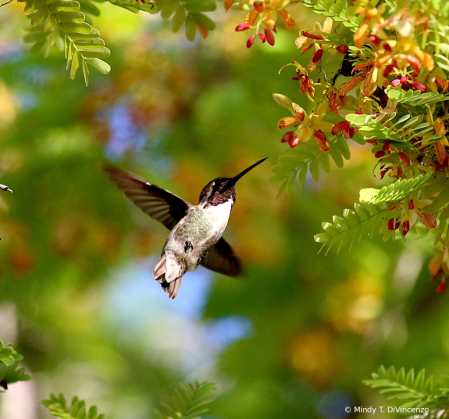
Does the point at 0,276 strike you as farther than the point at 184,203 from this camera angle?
Yes

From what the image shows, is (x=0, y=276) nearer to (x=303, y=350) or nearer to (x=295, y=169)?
(x=303, y=350)

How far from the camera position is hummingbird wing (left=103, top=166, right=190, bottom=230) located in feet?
6.40

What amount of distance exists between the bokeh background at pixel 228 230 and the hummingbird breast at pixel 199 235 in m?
1.32

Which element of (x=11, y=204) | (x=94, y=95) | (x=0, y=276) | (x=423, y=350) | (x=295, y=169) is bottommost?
(x=295, y=169)

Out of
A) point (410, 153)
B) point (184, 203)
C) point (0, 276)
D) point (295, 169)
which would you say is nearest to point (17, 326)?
point (0, 276)

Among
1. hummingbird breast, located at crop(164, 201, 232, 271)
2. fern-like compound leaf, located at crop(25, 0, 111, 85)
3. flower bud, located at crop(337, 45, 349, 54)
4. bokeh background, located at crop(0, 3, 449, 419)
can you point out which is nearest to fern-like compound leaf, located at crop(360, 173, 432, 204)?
flower bud, located at crop(337, 45, 349, 54)

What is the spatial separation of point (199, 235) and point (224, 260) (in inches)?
9.7

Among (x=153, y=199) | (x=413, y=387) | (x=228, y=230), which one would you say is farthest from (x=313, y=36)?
(x=228, y=230)

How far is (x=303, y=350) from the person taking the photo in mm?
3652

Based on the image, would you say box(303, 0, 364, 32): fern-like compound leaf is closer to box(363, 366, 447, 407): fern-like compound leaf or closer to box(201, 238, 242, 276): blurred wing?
box(363, 366, 447, 407): fern-like compound leaf

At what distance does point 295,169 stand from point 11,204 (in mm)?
2482

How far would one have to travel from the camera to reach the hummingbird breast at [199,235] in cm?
191

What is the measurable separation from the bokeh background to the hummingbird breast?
1.32 metres

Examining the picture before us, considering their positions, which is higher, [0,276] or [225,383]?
[0,276]
